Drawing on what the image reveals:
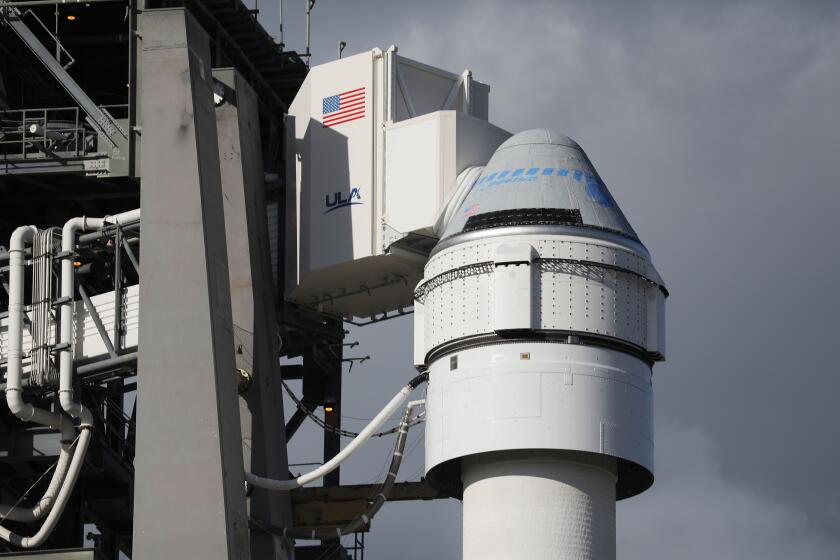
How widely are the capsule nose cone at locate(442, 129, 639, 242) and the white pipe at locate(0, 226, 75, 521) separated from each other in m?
9.13

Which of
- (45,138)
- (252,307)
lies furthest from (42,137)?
(252,307)

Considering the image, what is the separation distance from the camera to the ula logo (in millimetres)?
51750

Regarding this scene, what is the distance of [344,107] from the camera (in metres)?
52.5

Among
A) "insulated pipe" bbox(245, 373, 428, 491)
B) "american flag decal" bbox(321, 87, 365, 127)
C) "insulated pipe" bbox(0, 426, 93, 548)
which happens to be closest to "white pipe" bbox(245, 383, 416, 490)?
"insulated pipe" bbox(245, 373, 428, 491)

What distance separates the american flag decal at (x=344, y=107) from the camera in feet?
172

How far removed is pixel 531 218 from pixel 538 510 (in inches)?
239

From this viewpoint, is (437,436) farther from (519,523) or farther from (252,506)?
(252,506)

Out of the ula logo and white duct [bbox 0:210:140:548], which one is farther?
the ula logo

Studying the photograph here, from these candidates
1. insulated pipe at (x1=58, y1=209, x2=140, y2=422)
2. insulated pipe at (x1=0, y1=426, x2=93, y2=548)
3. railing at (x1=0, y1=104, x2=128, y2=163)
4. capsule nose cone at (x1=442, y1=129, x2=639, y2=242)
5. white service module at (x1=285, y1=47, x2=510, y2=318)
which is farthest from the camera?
railing at (x1=0, y1=104, x2=128, y2=163)

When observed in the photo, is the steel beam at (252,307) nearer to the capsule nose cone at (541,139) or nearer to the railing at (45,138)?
the railing at (45,138)

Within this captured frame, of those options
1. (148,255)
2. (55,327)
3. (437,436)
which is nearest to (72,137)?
(55,327)

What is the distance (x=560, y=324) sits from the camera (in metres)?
45.3

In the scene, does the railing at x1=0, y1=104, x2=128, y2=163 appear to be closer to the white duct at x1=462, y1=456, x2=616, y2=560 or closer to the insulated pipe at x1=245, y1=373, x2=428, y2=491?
the insulated pipe at x1=245, y1=373, x2=428, y2=491

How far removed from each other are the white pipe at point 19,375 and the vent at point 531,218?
971 centimetres
